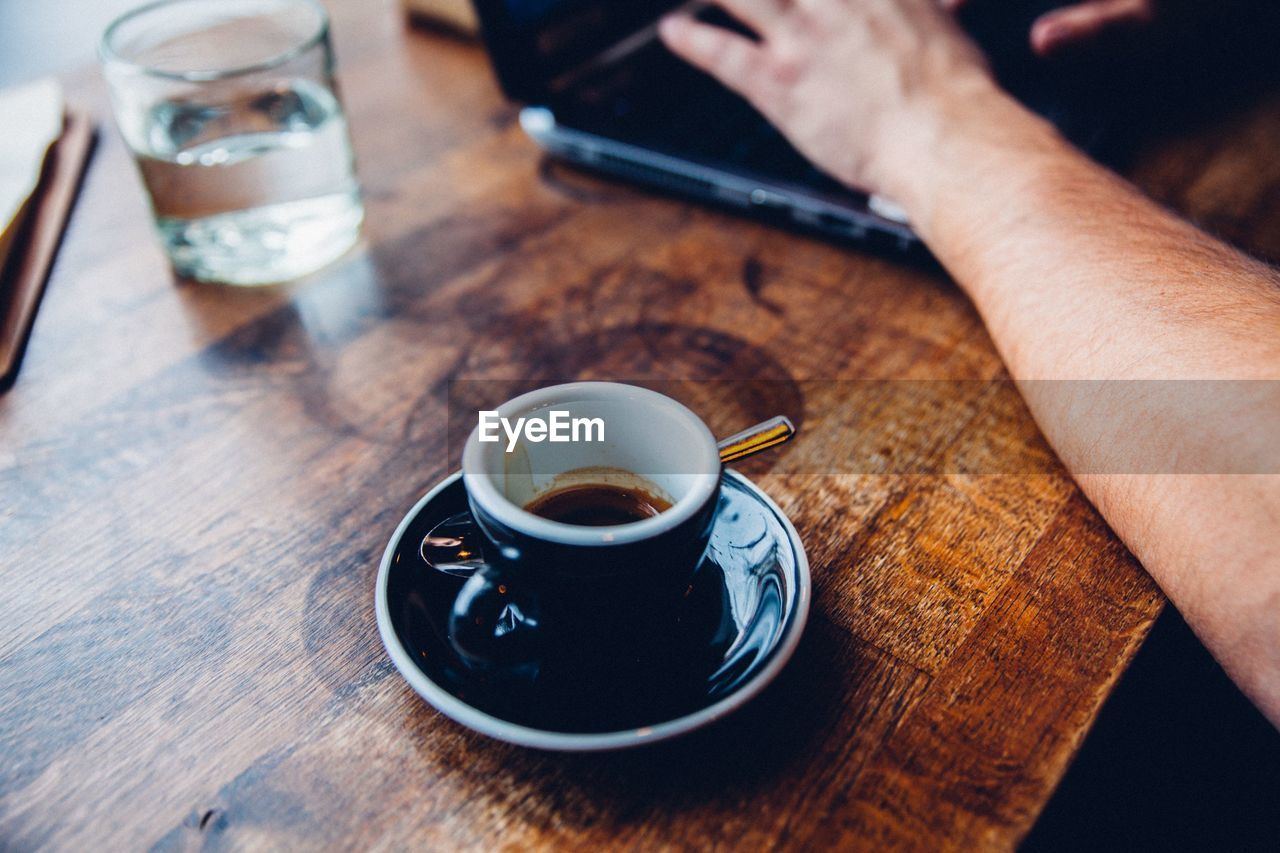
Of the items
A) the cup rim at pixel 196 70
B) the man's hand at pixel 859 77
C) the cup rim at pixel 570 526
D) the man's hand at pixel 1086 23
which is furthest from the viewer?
the man's hand at pixel 1086 23

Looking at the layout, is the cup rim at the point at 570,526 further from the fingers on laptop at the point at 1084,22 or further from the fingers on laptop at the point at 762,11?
the fingers on laptop at the point at 1084,22

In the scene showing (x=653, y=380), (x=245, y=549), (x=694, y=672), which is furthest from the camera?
(x=653, y=380)

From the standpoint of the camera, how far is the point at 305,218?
71 centimetres

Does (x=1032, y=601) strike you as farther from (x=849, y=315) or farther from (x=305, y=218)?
(x=305, y=218)

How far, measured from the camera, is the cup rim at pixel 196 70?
1.98 ft

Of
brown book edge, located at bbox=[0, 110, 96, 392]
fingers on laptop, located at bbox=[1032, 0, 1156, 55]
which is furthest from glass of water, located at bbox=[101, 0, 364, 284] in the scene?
fingers on laptop, located at bbox=[1032, 0, 1156, 55]

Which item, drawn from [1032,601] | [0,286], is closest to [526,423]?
[1032,601]

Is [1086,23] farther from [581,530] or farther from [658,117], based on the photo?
[581,530]

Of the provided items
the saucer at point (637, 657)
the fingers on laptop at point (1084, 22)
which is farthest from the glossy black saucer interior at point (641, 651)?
the fingers on laptop at point (1084, 22)

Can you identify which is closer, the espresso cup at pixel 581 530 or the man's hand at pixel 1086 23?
the espresso cup at pixel 581 530

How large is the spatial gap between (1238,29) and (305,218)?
3.46ft

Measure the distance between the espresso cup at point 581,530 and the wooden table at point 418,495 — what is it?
0.05 m

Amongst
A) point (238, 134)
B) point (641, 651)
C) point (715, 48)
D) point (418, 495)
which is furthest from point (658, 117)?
point (641, 651)

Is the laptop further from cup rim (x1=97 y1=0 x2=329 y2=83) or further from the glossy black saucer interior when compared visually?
the glossy black saucer interior
